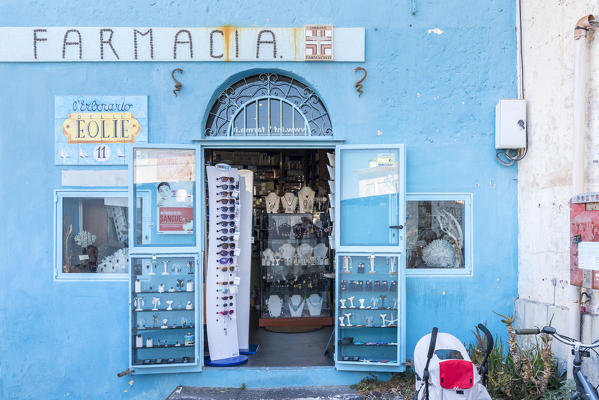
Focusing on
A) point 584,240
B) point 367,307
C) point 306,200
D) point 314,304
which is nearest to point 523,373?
point 584,240

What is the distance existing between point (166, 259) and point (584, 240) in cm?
452

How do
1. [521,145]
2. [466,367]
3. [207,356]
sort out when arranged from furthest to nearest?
[207,356] < [521,145] < [466,367]

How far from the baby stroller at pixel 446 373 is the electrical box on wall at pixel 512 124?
257 centimetres

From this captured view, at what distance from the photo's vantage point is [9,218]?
16.3ft

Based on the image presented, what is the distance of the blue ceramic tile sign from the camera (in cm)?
496

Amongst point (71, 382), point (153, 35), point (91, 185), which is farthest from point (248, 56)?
point (71, 382)

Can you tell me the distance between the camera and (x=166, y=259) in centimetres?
495

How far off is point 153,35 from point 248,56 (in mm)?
1178

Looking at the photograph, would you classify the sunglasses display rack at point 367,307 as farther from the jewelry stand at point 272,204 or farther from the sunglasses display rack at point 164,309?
the jewelry stand at point 272,204

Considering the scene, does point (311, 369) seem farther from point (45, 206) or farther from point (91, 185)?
point (45, 206)

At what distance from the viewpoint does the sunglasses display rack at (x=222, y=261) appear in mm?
5281

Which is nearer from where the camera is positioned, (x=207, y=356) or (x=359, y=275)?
(x=359, y=275)

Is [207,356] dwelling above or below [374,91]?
below

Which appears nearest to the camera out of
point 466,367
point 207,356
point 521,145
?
point 466,367
